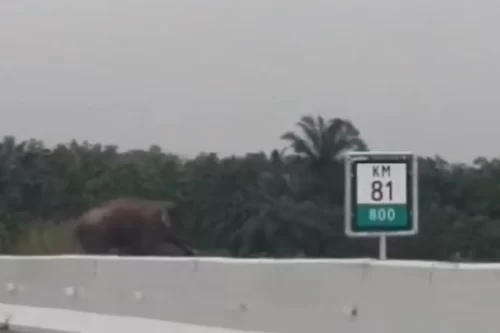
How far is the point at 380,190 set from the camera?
12602 mm

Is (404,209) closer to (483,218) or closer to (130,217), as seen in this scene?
(130,217)

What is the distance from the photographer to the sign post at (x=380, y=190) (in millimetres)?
12500

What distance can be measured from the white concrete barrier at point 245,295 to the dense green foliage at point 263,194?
9.08 metres

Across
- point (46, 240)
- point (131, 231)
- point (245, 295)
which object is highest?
point (131, 231)

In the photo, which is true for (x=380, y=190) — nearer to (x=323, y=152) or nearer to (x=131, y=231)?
(x=131, y=231)

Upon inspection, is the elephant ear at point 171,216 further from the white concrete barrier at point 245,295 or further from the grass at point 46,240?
the white concrete barrier at point 245,295

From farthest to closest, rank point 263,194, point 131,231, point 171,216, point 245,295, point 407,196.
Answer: point 263,194 < point 171,216 < point 131,231 < point 245,295 < point 407,196

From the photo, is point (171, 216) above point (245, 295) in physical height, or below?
above

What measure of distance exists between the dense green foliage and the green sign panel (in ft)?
42.0

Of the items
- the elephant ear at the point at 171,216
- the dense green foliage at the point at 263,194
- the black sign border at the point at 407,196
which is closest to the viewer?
the black sign border at the point at 407,196

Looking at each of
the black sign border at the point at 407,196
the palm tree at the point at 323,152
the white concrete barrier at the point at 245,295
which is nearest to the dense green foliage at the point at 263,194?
the palm tree at the point at 323,152

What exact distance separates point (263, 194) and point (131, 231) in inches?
526

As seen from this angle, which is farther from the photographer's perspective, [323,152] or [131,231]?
[323,152]

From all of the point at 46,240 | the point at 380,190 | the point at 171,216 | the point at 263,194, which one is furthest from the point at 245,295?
the point at 263,194
